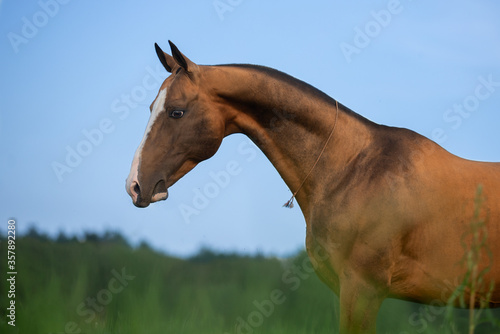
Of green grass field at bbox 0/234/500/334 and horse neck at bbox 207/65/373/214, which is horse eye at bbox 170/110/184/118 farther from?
green grass field at bbox 0/234/500/334

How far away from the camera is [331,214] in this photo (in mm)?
4238

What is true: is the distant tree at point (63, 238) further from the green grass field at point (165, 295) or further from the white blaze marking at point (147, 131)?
the white blaze marking at point (147, 131)

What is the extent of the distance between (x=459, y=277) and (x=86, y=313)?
390cm

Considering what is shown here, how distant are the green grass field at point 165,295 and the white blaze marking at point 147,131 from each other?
1.94 meters

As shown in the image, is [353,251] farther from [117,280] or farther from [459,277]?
[117,280]

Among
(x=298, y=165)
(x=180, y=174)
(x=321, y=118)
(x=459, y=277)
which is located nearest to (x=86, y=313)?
(x=180, y=174)

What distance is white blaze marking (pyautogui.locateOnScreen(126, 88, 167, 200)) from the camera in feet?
14.2

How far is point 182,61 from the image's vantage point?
453cm

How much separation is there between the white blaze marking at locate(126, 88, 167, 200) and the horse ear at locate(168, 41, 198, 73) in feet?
0.94

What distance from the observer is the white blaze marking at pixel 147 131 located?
433 cm

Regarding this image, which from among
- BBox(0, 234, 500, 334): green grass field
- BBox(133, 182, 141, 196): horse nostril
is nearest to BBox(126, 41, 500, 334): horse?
BBox(133, 182, 141, 196): horse nostril

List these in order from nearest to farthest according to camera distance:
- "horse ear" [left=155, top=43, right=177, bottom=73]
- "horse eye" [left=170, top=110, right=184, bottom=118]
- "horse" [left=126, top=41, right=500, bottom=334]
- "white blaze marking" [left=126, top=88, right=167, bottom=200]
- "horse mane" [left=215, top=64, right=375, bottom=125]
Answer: "horse" [left=126, top=41, right=500, bottom=334] → "white blaze marking" [left=126, top=88, right=167, bottom=200] → "horse eye" [left=170, top=110, right=184, bottom=118] → "horse mane" [left=215, top=64, right=375, bottom=125] → "horse ear" [left=155, top=43, right=177, bottom=73]

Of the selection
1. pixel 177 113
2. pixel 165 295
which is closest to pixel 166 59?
pixel 177 113

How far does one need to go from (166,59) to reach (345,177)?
211 cm
